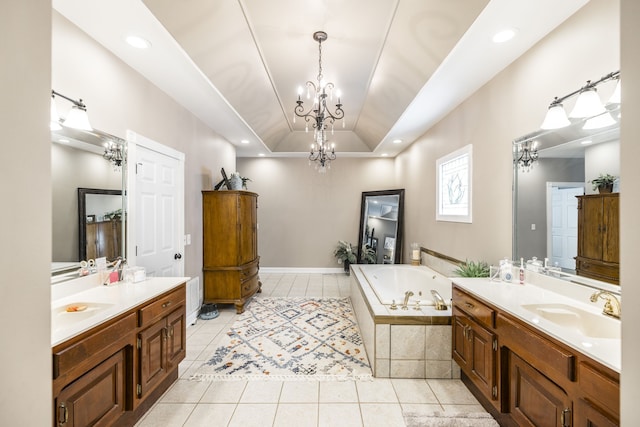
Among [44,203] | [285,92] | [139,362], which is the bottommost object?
[139,362]

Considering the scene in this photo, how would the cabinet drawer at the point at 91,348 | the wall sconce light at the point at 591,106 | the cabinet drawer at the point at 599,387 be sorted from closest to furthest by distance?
the cabinet drawer at the point at 599,387, the cabinet drawer at the point at 91,348, the wall sconce light at the point at 591,106

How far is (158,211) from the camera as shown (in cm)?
294

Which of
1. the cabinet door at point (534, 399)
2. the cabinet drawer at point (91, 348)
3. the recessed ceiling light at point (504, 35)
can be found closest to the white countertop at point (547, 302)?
the cabinet door at point (534, 399)

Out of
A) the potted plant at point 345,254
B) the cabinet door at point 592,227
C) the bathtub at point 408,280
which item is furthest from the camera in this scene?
the potted plant at point 345,254

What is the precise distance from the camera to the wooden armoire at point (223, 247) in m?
3.88

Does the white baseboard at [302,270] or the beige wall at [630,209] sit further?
the white baseboard at [302,270]

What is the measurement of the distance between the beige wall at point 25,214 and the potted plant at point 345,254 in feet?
17.3

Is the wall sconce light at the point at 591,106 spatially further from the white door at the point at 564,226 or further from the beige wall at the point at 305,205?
the beige wall at the point at 305,205

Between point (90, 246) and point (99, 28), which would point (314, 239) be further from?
point (99, 28)

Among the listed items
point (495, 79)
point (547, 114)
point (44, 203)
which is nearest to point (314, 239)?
point (495, 79)

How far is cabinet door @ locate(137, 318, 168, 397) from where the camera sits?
5.90 feet

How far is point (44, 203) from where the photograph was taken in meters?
0.91

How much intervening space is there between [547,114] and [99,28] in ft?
10.0

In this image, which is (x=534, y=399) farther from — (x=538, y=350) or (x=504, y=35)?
(x=504, y=35)
